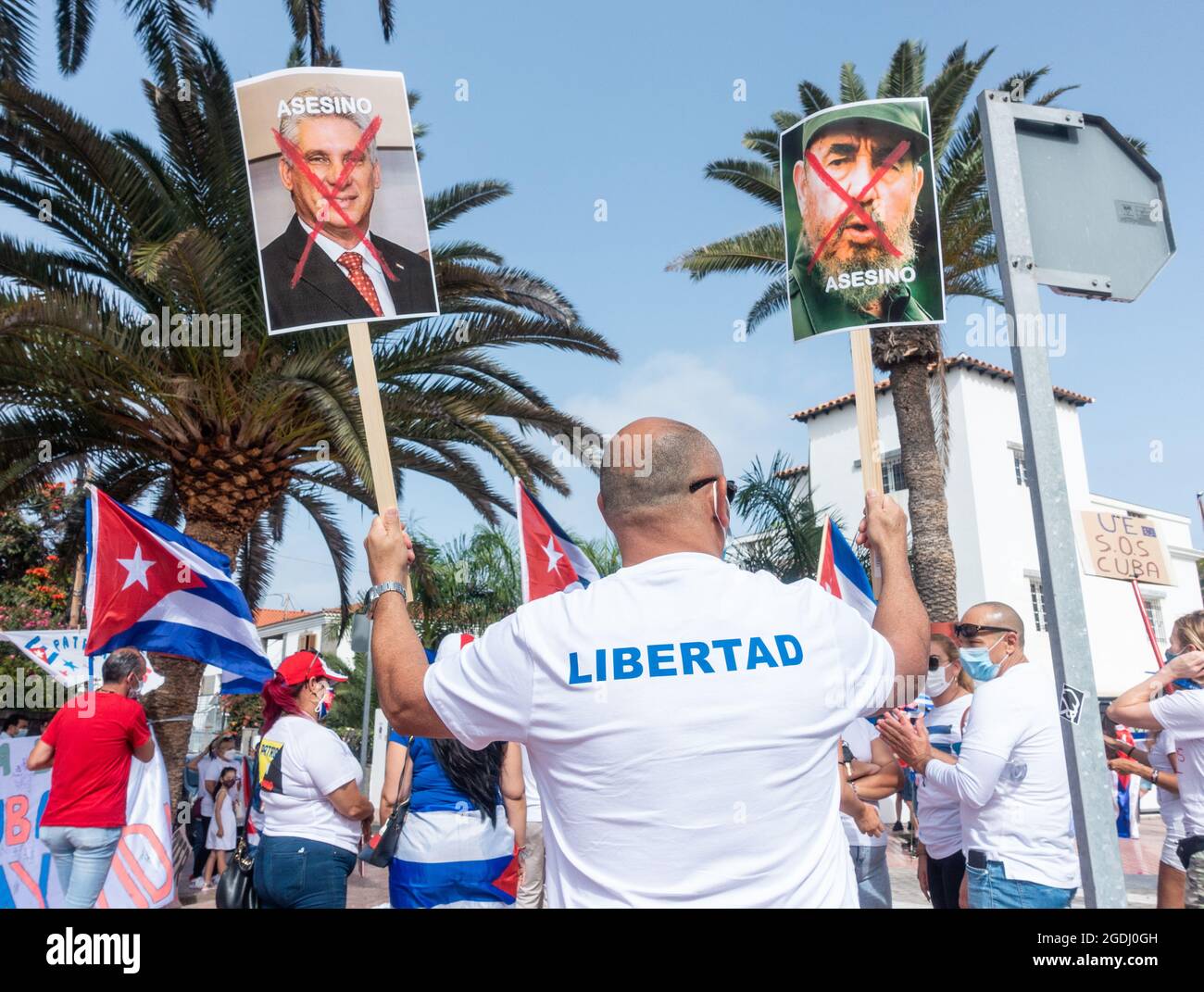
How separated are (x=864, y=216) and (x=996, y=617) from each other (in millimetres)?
2024

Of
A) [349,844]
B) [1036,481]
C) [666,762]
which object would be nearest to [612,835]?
[666,762]

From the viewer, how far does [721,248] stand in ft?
53.3

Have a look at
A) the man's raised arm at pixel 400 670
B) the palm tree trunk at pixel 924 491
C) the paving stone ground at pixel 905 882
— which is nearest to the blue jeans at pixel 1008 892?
the man's raised arm at pixel 400 670

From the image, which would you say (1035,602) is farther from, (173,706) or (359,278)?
(359,278)

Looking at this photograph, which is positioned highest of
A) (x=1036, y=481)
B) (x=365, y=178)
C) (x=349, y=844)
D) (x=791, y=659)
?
(x=365, y=178)

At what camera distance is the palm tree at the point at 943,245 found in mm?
14625

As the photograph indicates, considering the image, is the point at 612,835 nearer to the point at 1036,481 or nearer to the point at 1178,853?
the point at 1036,481

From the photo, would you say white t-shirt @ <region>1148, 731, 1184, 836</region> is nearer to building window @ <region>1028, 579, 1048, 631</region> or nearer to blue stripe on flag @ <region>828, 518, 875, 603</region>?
blue stripe on flag @ <region>828, 518, 875, 603</region>

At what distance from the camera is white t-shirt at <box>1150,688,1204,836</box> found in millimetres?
4777

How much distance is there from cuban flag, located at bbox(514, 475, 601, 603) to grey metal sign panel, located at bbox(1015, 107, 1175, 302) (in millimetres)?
5400

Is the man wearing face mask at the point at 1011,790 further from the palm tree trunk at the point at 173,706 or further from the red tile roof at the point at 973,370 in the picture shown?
the red tile roof at the point at 973,370

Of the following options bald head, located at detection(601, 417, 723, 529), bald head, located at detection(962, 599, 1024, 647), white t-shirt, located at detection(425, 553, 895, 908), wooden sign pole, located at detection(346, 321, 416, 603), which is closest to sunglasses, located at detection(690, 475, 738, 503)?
bald head, located at detection(601, 417, 723, 529)

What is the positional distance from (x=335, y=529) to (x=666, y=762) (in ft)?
43.5

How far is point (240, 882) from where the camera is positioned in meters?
5.21
